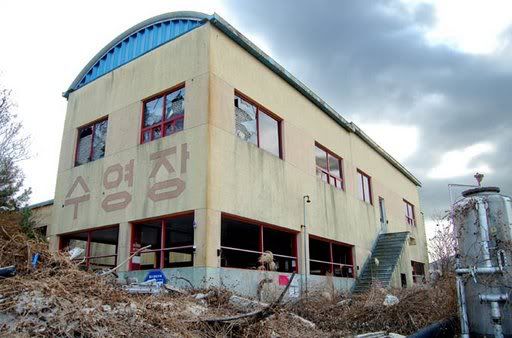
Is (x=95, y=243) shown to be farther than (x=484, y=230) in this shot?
Yes

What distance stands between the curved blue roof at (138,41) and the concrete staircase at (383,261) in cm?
1393

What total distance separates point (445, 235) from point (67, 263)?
7177 millimetres

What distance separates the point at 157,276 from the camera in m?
13.0

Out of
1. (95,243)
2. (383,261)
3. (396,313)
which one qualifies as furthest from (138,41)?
(383,261)

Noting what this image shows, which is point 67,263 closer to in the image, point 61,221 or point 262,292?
point 262,292

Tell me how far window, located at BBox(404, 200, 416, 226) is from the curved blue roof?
23.0 m

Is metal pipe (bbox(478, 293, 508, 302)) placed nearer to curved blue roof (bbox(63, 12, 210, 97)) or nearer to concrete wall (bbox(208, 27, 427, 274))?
concrete wall (bbox(208, 27, 427, 274))

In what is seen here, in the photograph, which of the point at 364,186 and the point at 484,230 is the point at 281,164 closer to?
the point at 484,230

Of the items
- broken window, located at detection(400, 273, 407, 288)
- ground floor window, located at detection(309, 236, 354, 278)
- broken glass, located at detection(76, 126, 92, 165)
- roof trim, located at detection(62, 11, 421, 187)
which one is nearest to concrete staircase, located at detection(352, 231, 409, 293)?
ground floor window, located at detection(309, 236, 354, 278)

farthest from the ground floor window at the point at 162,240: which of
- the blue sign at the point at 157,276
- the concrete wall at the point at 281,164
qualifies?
the concrete wall at the point at 281,164

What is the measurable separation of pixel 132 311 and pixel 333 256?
15921 millimetres

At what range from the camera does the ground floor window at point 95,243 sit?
16141mm

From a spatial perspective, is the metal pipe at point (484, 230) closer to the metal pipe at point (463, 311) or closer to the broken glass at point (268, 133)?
the metal pipe at point (463, 311)

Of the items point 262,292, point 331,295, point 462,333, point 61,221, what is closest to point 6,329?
point 462,333
